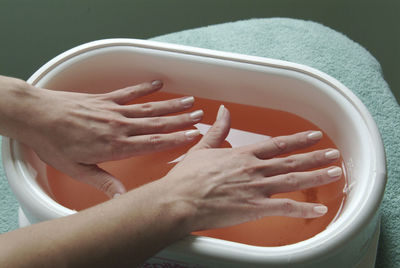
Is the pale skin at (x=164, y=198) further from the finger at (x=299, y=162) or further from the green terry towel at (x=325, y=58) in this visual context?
the green terry towel at (x=325, y=58)

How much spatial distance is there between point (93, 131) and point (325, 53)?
0.65 meters

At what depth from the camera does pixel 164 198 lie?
27.2 inches

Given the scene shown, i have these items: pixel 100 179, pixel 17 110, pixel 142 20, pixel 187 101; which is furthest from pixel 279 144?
pixel 142 20

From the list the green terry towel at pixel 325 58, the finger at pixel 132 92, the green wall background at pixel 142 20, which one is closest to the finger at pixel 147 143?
the finger at pixel 132 92

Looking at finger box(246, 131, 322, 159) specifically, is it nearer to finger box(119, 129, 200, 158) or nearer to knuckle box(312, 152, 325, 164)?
knuckle box(312, 152, 325, 164)

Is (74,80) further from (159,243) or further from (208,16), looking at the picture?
(208,16)

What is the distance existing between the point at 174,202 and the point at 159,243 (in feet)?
0.21

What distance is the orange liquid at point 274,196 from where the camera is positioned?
0.83 metres

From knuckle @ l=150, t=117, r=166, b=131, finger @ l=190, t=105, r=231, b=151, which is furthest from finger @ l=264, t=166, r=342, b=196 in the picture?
knuckle @ l=150, t=117, r=166, b=131

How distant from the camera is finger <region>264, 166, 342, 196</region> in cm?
76

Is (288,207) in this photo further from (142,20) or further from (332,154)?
(142,20)

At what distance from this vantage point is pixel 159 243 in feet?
2.20

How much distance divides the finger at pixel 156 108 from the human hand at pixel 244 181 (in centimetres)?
13

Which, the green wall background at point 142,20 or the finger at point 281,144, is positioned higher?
the green wall background at point 142,20
